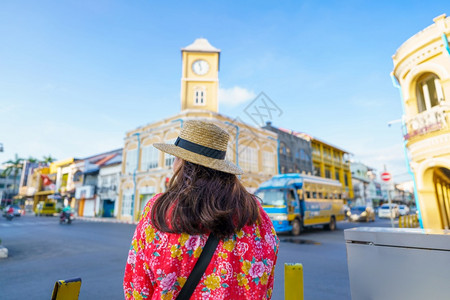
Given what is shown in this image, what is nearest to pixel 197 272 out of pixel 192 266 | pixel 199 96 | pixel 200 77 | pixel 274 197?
pixel 192 266

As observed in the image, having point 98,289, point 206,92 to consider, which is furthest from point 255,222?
point 206,92

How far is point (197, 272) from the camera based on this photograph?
119cm

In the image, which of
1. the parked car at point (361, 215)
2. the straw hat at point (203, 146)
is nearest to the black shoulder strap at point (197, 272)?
the straw hat at point (203, 146)

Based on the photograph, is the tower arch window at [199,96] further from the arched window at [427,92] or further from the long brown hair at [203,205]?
the long brown hair at [203,205]

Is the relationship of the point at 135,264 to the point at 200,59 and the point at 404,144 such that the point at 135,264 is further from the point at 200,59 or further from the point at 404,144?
the point at 200,59

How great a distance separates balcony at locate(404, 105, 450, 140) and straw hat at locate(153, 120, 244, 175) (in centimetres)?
965

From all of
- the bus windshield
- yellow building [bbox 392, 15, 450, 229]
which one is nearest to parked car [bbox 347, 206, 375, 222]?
yellow building [bbox 392, 15, 450, 229]

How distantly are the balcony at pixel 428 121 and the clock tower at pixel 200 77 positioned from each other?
19.4 m

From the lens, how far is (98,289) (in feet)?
14.5

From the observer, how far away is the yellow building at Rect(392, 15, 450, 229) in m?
8.44

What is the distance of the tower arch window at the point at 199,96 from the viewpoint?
27578 millimetres

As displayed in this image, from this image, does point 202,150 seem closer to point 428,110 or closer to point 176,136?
point 428,110

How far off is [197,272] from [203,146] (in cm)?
67

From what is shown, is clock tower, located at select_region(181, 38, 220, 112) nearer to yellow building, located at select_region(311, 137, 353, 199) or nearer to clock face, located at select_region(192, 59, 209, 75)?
clock face, located at select_region(192, 59, 209, 75)
